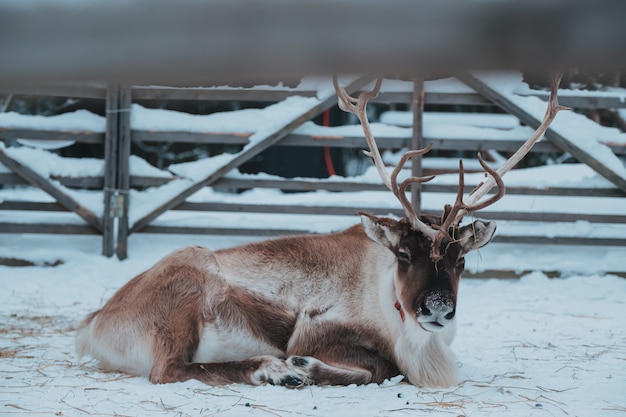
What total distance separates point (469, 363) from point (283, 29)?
4.10m

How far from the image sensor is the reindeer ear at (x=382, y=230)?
423 cm

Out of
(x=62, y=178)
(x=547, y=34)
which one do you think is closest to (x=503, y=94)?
(x=62, y=178)

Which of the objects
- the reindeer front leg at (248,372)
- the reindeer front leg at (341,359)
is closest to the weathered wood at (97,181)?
the reindeer front leg at (341,359)

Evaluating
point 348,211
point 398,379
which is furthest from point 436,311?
point 348,211

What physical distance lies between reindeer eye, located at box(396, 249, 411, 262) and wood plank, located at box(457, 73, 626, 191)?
4412mm

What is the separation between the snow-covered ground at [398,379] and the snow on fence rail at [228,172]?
17.3 inches

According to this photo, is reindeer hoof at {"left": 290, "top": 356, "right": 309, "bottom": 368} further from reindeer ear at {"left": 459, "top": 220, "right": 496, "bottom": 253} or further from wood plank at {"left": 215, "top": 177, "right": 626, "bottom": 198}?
wood plank at {"left": 215, "top": 177, "right": 626, "bottom": 198}

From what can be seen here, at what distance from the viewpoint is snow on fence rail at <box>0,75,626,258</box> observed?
27.2 feet

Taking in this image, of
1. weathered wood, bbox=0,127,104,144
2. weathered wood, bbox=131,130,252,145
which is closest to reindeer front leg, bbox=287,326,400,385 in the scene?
weathered wood, bbox=131,130,252,145

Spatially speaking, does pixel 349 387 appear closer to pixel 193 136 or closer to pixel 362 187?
pixel 362 187

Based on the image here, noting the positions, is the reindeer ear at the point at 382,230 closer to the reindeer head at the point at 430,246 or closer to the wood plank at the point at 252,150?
the reindeer head at the point at 430,246

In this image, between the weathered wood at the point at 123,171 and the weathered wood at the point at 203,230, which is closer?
the weathered wood at the point at 123,171

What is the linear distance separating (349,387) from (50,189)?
17.6ft

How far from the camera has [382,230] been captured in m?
4.27
